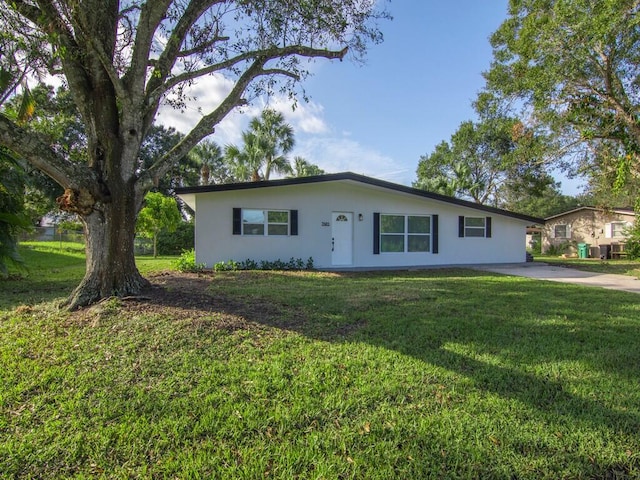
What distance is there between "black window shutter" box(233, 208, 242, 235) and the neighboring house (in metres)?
21.0

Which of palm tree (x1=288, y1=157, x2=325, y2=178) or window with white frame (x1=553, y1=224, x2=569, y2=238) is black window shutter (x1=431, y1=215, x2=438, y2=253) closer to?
palm tree (x1=288, y1=157, x2=325, y2=178)

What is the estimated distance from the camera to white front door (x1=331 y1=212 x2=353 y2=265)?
12555 mm

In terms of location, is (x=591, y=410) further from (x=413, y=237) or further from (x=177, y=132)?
(x=177, y=132)

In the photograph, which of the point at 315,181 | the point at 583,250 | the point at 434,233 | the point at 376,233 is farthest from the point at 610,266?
the point at 315,181

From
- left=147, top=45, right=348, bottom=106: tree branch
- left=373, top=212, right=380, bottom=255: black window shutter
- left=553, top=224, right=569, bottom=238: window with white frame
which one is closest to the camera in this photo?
left=147, top=45, right=348, bottom=106: tree branch

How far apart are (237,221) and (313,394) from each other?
907 centimetres

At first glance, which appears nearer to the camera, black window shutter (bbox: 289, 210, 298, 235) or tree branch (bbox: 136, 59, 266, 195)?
tree branch (bbox: 136, 59, 266, 195)

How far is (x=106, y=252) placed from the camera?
16.9 ft

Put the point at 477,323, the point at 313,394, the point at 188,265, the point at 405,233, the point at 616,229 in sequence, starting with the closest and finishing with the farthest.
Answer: the point at 313,394, the point at 477,323, the point at 188,265, the point at 405,233, the point at 616,229

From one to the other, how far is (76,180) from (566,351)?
6.70 m

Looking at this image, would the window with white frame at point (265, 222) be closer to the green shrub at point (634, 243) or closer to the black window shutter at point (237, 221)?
the black window shutter at point (237, 221)

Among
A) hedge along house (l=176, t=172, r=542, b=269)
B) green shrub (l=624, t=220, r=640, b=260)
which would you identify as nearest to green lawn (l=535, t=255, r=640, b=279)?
green shrub (l=624, t=220, r=640, b=260)

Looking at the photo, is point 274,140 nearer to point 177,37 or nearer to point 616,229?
point 177,37

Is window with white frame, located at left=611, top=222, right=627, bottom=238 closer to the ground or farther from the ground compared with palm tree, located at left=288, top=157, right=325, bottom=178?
closer to the ground
